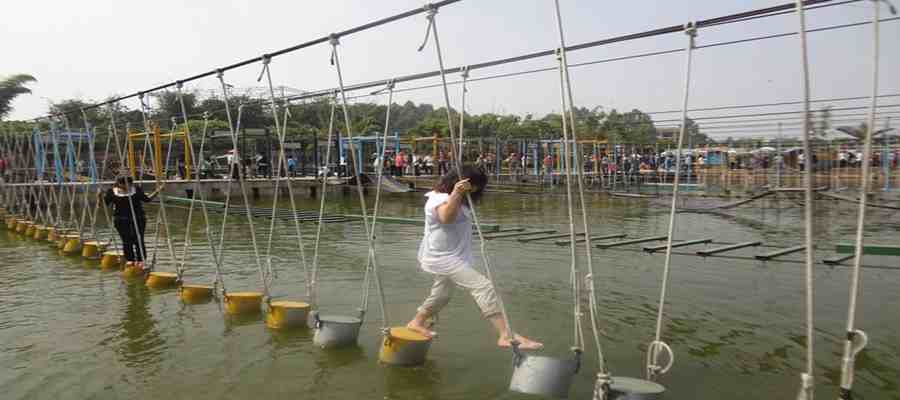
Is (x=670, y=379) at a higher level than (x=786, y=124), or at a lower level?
lower

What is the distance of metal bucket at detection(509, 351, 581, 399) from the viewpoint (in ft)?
13.5

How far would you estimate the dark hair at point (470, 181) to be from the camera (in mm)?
4996

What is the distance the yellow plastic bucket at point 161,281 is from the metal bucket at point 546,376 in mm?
5931

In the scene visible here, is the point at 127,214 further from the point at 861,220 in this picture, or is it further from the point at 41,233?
the point at 861,220

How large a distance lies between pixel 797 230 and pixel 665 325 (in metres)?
9.43

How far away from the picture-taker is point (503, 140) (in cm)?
2814

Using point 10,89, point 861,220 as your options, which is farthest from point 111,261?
point 10,89

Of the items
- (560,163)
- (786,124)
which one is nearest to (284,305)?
(786,124)

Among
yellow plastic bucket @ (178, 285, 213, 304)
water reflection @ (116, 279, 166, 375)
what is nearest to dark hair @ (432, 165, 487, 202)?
water reflection @ (116, 279, 166, 375)

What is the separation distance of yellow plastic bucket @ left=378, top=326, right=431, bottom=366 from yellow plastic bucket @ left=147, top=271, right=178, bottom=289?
4571 mm

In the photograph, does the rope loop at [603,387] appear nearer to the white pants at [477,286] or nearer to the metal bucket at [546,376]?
the metal bucket at [546,376]

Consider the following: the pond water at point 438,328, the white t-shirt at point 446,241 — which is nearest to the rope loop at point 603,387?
the pond water at point 438,328

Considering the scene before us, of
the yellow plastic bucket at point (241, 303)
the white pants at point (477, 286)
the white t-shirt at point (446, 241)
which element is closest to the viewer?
the white pants at point (477, 286)

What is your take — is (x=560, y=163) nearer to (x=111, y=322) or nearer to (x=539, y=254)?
(x=539, y=254)
